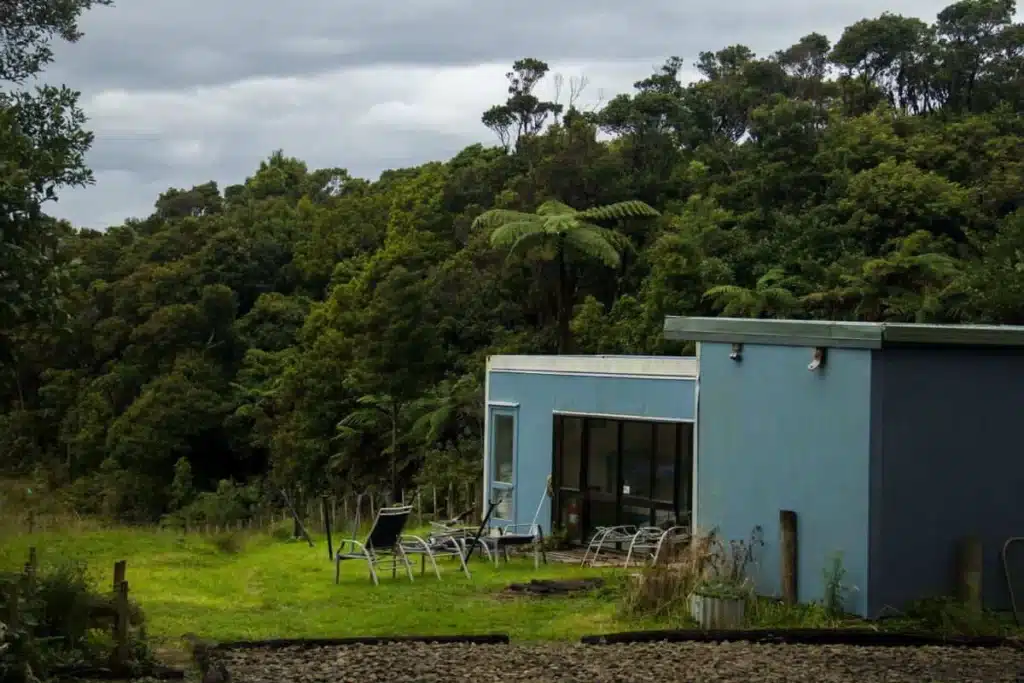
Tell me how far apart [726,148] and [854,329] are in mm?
25839

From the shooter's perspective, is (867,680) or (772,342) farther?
(772,342)

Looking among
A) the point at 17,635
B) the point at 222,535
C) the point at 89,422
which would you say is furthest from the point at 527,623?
the point at 89,422

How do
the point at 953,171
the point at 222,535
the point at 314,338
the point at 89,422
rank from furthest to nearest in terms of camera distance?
the point at 89,422 < the point at 314,338 < the point at 953,171 < the point at 222,535

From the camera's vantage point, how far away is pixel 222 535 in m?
18.0

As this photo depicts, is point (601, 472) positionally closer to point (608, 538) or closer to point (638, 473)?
point (638, 473)

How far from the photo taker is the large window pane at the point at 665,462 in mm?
14812

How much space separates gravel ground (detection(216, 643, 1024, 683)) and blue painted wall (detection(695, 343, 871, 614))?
6.07 feet

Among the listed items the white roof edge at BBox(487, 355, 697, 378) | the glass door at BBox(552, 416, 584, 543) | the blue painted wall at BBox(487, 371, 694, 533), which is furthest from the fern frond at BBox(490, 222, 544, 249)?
the glass door at BBox(552, 416, 584, 543)

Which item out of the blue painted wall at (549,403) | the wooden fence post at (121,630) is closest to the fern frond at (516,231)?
the blue painted wall at (549,403)

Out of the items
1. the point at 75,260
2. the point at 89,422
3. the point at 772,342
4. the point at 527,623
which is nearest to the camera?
the point at 75,260

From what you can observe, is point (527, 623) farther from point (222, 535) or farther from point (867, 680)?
point (222, 535)

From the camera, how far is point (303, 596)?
1241 cm

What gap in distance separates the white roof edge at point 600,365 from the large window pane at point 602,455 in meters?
0.69

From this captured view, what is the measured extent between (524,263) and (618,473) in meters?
12.2
